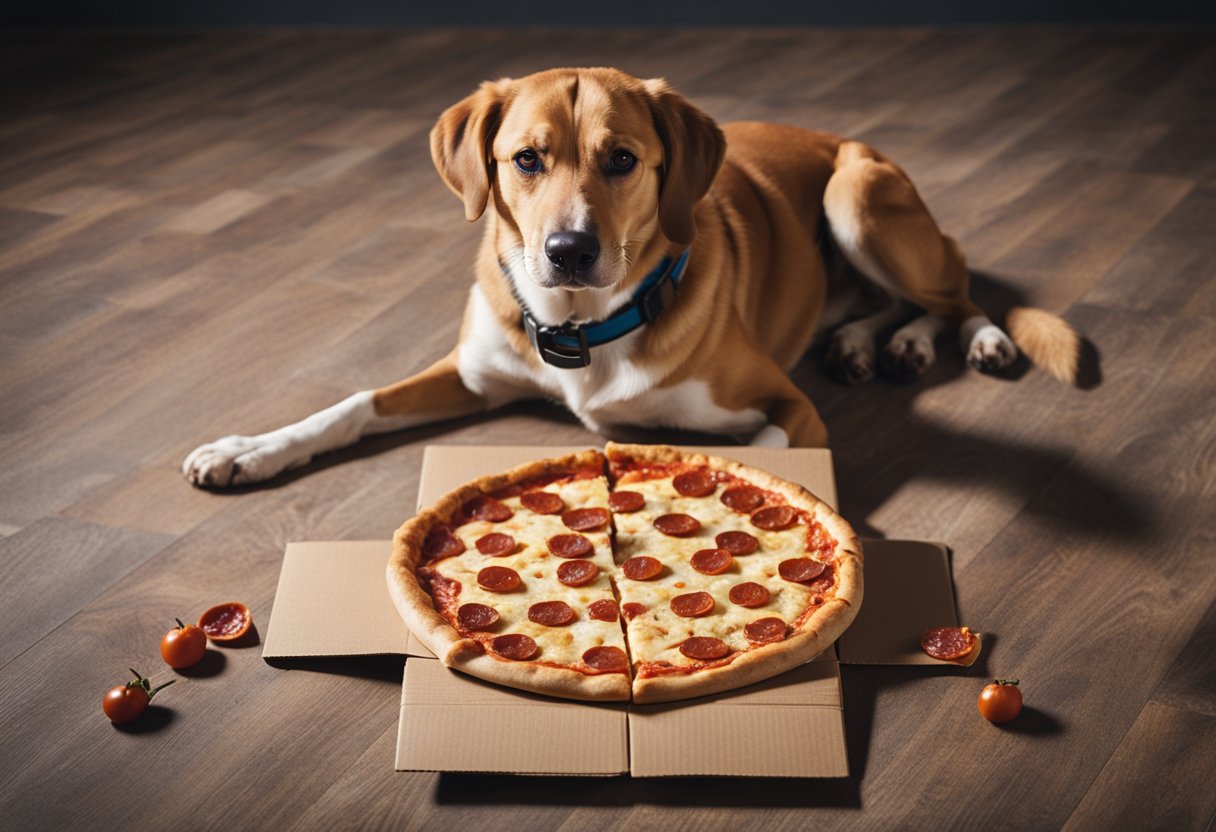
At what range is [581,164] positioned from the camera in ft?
8.68

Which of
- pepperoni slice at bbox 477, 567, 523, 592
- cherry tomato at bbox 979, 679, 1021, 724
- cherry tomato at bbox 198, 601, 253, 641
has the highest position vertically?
pepperoni slice at bbox 477, 567, 523, 592

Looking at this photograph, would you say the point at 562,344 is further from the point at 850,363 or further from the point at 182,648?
the point at 182,648

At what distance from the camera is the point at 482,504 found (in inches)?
103

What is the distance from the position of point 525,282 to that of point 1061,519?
137 cm

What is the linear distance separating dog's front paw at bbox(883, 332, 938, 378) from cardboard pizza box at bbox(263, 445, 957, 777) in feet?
3.56

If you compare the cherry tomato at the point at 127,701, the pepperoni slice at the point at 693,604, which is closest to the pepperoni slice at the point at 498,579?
the pepperoni slice at the point at 693,604

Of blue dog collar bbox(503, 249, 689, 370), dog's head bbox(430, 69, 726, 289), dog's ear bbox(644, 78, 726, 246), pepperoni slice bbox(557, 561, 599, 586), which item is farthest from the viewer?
blue dog collar bbox(503, 249, 689, 370)

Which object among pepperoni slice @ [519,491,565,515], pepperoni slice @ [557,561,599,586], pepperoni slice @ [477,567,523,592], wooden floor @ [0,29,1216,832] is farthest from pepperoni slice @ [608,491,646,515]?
wooden floor @ [0,29,1216,832]

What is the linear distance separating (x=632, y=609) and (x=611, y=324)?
84 cm

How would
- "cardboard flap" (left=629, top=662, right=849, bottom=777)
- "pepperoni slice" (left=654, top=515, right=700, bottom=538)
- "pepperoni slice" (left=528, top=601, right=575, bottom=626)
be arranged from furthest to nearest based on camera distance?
"pepperoni slice" (left=654, top=515, right=700, bottom=538) → "pepperoni slice" (left=528, top=601, right=575, bottom=626) → "cardboard flap" (left=629, top=662, right=849, bottom=777)

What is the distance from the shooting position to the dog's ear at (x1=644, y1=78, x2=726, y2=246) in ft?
9.07

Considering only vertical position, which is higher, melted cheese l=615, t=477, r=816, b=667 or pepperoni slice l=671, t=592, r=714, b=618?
pepperoni slice l=671, t=592, r=714, b=618

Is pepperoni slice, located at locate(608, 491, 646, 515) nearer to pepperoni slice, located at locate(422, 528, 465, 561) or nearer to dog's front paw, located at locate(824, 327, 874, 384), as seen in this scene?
pepperoni slice, located at locate(422, 528, 465, 561)

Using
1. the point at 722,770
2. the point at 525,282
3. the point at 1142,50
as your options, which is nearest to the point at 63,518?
the point at 525,282
